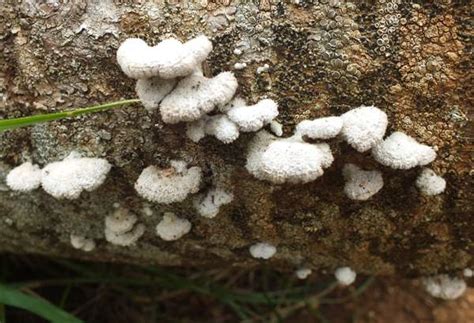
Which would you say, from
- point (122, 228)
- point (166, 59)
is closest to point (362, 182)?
point (166, 59)

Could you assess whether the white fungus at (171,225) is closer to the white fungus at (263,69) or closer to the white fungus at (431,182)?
the white fungus at (263,69)

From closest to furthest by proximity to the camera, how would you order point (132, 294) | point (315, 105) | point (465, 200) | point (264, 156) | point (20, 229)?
point (264, 156)
point (315, 105)
point (465, 200)
point (20, 229)
point (132, 294)

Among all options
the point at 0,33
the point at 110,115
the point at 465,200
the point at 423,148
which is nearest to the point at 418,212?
the point at 465,200

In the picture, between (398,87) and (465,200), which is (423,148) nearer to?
(398,87)

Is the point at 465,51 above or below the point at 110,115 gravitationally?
above

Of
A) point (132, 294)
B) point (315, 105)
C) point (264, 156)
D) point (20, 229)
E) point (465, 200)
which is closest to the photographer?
point (264, 156)

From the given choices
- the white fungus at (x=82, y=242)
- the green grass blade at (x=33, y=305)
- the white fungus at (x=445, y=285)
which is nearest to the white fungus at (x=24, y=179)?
the white fungus at (x=82, y=242)

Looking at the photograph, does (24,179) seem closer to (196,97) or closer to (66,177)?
(66,177)

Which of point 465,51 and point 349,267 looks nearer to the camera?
point 465,51
